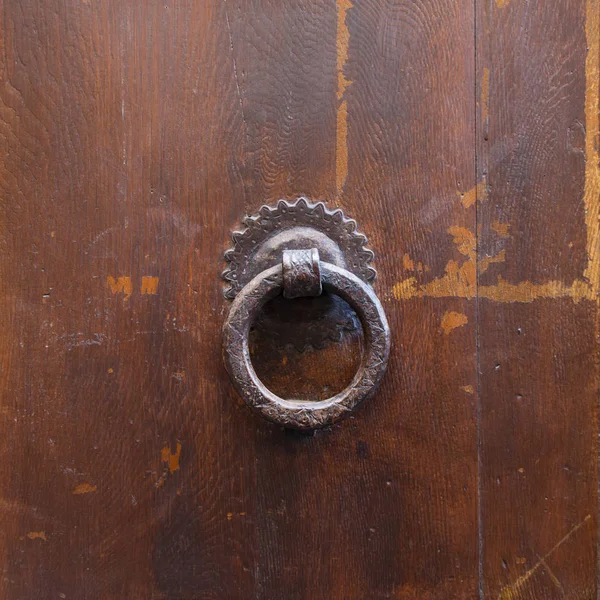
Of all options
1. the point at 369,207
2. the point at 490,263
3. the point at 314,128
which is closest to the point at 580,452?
the point at 490,263

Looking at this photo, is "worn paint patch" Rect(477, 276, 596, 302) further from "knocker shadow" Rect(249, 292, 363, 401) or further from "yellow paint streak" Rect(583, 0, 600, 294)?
"knocker shadow" Rect(249, 292, 363, 401)

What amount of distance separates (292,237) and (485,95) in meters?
0.26

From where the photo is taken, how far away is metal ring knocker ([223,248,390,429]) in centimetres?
50

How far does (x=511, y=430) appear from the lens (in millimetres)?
559

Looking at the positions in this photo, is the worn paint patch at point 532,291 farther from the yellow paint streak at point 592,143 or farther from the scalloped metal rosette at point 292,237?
the scalloped metal rosette at point 292,237

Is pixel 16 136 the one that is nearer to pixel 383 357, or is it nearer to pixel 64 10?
pixel 64 10

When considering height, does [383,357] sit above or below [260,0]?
below

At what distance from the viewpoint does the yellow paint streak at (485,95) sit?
21.7 inches

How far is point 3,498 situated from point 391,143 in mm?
569

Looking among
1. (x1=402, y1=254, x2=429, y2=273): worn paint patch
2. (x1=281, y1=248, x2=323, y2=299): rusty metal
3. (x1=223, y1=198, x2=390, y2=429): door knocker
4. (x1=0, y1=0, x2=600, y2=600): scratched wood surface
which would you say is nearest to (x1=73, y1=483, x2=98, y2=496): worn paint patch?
(x1=0, y1=0, x2=600, y2=600): scratched wood surface

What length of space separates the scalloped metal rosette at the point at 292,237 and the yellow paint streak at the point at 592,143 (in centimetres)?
24

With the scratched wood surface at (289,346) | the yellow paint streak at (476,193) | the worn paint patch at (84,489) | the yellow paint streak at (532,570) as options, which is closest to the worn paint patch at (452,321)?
the scratched wood surface at (289,346)

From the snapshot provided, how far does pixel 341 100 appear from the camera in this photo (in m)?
0.55

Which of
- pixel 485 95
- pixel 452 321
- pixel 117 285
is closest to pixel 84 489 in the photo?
pixel 117 285
